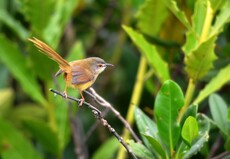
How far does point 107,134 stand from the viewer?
3.45 meters

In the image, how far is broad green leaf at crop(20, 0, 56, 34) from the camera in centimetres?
262

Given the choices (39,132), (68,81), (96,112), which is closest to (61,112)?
(39,132)

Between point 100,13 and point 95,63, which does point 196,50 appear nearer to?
point 95,63

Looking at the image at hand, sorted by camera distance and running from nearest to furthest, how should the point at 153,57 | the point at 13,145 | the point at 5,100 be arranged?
the point at 153,57 < the point at 13,145 < the point at 5,100

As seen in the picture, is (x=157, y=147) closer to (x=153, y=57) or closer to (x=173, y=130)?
(x=173, y=130)

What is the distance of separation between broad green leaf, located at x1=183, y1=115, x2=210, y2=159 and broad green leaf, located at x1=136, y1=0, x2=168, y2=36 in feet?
2.10

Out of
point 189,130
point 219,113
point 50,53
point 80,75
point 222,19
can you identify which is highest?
point 50,53

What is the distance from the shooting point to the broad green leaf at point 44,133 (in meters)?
2.52

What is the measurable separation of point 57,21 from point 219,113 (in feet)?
3.11

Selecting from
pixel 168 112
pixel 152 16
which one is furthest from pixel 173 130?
pixel 152 16

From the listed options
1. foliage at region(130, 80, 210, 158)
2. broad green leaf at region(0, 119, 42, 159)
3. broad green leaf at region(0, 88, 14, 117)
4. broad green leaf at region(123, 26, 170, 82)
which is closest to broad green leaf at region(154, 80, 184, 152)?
foliage at region(130, 80, 210, 158)

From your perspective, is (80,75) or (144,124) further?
(144,124)

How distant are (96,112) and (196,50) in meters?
0.56

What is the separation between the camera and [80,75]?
5.93ft
